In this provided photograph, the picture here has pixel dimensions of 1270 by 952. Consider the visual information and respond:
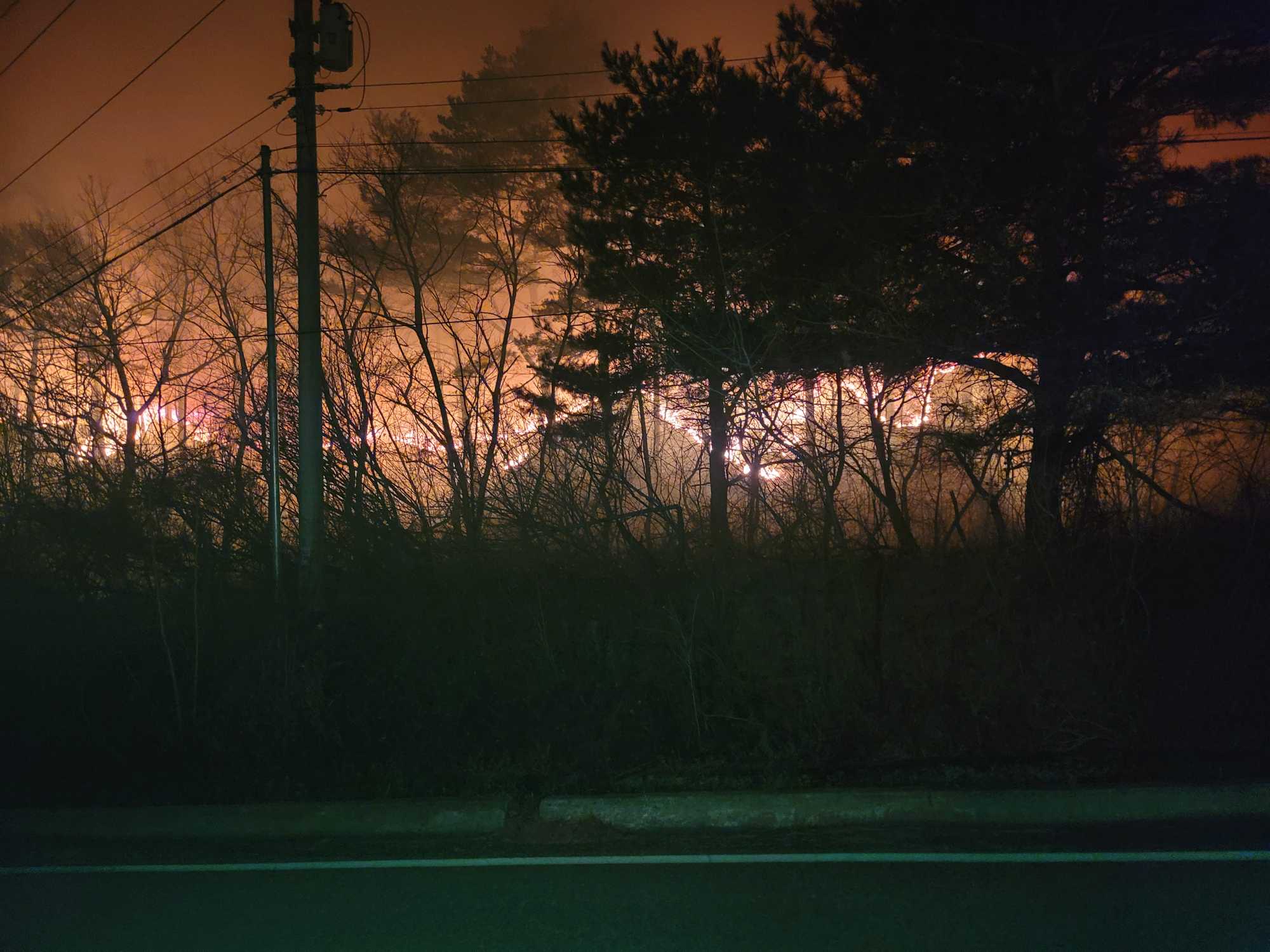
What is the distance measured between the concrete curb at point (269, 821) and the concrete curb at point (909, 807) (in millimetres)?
587

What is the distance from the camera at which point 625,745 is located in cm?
773

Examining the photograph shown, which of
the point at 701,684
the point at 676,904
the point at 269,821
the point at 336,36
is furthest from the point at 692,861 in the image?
the point at 336,36

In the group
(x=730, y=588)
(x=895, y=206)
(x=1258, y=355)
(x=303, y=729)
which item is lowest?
(x=303, y=729)

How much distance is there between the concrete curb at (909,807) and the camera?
19.6 ft

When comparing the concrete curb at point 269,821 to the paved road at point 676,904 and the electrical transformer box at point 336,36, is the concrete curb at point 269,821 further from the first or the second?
the electrical transformer box at point 336,36

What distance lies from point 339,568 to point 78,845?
541cm

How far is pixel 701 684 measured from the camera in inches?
327

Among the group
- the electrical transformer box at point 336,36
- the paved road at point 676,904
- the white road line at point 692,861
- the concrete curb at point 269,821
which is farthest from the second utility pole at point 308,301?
the paved road at point 676,904

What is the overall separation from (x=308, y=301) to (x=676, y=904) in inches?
326

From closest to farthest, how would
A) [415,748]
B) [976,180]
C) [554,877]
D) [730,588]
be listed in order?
Answer: [554,877], [415,748], [730,588], [976,180]

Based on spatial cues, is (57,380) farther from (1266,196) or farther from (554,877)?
(1266,196)

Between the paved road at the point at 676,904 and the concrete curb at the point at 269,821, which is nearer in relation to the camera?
the paved road at the point at 676,904

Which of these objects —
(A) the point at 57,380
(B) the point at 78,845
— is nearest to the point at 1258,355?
(B) the point at 78,845

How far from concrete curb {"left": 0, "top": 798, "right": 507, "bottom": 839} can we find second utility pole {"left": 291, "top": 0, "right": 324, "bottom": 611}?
3872mm
